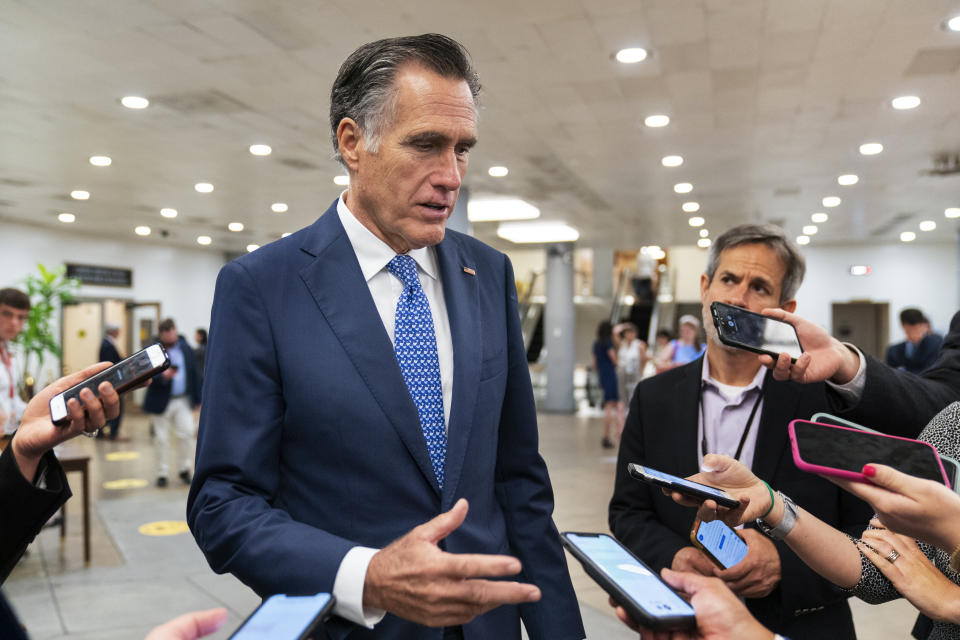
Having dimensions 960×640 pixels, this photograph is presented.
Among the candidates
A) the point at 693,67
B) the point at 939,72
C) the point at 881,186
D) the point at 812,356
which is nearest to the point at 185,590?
the point at 812,356

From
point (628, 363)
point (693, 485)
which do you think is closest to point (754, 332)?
point (693, 485)

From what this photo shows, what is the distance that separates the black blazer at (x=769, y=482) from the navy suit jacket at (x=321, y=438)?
535 millimetres

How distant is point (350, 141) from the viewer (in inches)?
66.1

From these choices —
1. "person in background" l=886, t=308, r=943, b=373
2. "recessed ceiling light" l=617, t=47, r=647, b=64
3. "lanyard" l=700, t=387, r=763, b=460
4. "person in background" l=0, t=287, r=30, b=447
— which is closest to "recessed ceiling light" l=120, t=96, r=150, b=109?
"person in background" l=0, t=287, r=30, b=447

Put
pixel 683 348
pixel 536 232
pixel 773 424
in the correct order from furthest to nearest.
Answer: pixel 536 232 → pixel 683 348 → pixel 773 424

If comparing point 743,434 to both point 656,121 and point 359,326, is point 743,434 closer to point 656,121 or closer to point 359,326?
point 359,326

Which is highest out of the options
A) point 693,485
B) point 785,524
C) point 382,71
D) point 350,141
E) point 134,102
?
point 134,102

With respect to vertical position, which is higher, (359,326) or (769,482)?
(359,326)

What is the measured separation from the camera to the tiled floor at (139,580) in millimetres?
4477

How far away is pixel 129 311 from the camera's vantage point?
60.7ft

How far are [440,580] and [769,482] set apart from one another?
4.02ft

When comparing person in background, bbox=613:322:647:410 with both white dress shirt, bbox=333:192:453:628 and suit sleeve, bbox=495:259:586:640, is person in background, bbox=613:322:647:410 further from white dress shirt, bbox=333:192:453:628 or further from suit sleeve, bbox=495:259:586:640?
white dress shirt, bbox=333:192:453:628

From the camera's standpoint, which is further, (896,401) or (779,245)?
(779,245)

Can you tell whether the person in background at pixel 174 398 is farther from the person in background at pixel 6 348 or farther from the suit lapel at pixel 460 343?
the suit lapel at pixel 460 343
